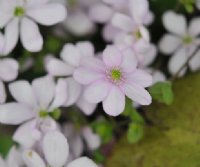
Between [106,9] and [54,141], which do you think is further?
[106,9]

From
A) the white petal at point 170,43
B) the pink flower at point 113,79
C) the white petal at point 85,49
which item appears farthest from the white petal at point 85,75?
the white petal at point 170,43

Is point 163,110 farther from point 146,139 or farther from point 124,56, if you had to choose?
point 124,56

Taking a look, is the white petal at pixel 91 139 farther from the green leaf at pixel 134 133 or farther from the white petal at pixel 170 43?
the white petal at pixel 170 43

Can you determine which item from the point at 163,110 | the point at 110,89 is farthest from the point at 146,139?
the point at 110,89

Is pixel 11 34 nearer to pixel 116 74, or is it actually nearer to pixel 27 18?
pixel 27 18

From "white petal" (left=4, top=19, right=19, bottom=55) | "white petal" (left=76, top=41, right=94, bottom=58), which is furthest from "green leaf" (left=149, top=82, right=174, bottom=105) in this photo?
"white petal" (left=4, top=19, right=19, bottom=55)

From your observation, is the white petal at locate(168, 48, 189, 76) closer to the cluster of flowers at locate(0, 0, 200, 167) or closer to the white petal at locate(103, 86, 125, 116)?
the cluster of flowers at locate(0, 0, 200, 167)
